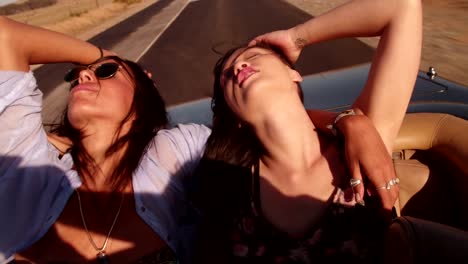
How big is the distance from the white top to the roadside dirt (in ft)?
20.8

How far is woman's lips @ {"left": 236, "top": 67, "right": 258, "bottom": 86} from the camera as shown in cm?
182

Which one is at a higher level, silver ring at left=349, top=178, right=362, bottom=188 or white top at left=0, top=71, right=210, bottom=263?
silver ring at left=349, top=178, right=362, bottom=188

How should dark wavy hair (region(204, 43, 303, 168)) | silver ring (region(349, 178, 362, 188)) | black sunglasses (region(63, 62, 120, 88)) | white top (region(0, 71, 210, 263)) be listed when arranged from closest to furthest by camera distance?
silver ring (region(349, 178, 362, 188)) → white top (region(0, 71, 210, 263)) → dark wavy hair (region(204, 43, 303, 168)) → black sunglasses (region(63, 62, 120, 88))

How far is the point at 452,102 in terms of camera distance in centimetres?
246

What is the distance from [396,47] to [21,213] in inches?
71.7

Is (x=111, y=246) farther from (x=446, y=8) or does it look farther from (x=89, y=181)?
(x=446, y=8)

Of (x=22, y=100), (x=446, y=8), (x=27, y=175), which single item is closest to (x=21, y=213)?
(x=27, y=175)

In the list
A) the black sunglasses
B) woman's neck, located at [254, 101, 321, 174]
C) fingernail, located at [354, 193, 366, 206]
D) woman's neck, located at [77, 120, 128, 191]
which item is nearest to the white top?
woman's neck, located at [77, 120, 128, 191]

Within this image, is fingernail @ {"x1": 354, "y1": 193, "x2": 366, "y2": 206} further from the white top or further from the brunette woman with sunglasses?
the white top

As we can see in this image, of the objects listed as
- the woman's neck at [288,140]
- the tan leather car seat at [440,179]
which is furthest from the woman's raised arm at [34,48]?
the tan leather car seat at [440,179]

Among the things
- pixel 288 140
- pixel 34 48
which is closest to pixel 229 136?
pixel 288 140

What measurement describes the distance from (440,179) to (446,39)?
430 inches

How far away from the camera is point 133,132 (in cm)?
233

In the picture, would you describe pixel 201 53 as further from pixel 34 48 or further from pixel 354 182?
pixel 354 182
